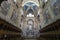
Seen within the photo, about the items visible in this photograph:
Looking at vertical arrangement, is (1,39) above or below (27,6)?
below

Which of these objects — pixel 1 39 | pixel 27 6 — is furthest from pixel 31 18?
pixel 1 39

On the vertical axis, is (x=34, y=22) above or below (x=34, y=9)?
below

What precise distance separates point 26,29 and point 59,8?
20.8m

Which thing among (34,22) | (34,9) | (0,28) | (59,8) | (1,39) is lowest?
(1,39)

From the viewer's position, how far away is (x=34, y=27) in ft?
102

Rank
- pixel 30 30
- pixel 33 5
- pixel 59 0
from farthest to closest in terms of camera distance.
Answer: pixel 33 5
pixel 30 30
pixel 59 0

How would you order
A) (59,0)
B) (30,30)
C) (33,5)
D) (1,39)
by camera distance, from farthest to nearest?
(33,5) < (30,30) < (59,0) < (1,39)

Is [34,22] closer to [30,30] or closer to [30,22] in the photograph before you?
[30,22]

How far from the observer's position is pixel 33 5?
31.8 meters

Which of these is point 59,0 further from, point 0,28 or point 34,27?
point 34,27

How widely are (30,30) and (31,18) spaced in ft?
13.8

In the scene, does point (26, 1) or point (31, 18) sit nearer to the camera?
point (26, 1)

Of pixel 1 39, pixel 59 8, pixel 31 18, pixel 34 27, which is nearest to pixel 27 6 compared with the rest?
pixel 31 18

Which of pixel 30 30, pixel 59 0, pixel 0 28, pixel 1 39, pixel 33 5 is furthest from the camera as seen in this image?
pixel 33 5
